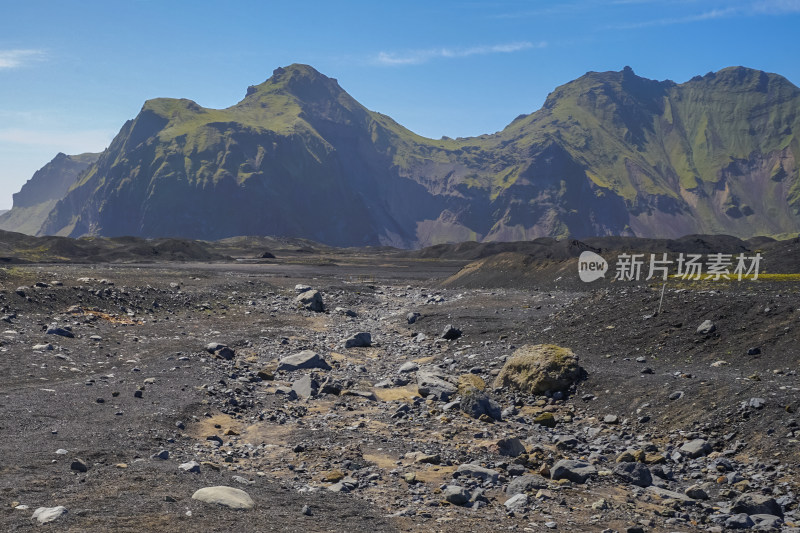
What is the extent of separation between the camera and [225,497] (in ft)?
33.3

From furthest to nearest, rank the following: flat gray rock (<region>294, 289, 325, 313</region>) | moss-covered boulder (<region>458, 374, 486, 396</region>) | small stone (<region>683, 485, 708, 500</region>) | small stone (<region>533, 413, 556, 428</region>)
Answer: flat gray rock (<region>294, 289, 325, 313</region>)
moss-covered boulder (<region>458, 374, 486, 396</region>)
small stone (<region>533, 413, 556, 428</region>)
small stone (<region>683, 485, 708, 500</region>)

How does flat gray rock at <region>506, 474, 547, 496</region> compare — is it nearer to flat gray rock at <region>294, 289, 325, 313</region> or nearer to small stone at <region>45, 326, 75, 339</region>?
small stone at <region>45, 326, 75, 339</region>

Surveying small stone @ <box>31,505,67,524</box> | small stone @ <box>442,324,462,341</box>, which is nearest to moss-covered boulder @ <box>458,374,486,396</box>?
small stone @ <box>442,324,462,341</box>

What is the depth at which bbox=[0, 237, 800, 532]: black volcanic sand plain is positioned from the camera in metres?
10.5

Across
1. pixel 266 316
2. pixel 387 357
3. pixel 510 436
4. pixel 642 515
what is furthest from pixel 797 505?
pixel 266 316

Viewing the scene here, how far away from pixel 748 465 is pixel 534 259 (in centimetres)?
4758

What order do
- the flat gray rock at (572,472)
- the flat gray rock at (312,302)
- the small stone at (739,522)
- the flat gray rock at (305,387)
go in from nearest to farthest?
the small stone at (739,522)
the flat gray rock at (572,472)
the flat gray rock at (305,387)
the flat gray rock at (312,302)

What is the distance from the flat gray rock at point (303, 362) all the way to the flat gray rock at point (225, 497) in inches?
491

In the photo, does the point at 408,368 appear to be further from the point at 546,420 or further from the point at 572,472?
the point at 572,472

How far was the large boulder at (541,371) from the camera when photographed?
1967cm

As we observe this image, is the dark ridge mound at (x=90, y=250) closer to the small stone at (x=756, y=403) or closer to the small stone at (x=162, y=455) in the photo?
the small stone at (x=162, y=455)

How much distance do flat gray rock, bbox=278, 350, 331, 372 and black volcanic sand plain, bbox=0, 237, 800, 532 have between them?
292 millimetres

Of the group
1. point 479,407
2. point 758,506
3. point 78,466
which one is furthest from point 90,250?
point 758,506

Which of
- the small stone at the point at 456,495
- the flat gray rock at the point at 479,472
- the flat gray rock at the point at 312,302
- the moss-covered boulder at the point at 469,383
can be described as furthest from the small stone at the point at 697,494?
the flat gray rock at the point at 312,302
